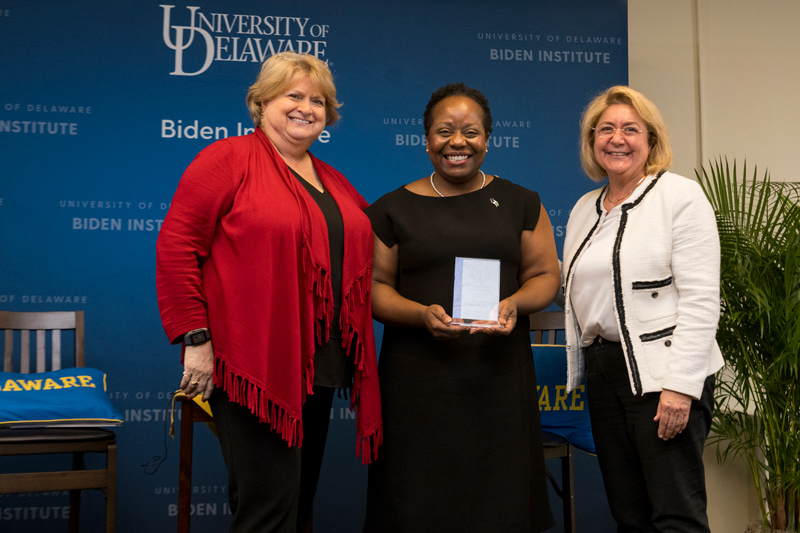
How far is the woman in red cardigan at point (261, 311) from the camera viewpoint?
1.70 metres

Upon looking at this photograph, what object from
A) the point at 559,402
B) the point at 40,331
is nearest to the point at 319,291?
Result: the point at 559,402

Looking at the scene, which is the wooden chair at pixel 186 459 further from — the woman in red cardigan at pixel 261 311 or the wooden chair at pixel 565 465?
the wooden chair at pixel 565 465

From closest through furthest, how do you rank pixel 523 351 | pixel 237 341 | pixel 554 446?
pixel 237 341
pixel 523 351
pixel 554 446

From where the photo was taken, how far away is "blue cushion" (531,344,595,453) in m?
2.74

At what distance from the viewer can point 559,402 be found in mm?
2824

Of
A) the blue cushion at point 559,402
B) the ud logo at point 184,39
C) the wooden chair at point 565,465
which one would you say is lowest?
the wooden chair at point 565,465

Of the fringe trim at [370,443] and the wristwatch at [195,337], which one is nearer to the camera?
the wristwatch at [195,337]

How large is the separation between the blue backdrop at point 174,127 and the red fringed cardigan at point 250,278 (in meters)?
1.83

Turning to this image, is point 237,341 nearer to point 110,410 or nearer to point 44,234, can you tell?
point 110,410

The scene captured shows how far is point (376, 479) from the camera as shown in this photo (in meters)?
2.01

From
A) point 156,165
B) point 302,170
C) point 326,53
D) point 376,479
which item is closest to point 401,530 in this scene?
point 376,479

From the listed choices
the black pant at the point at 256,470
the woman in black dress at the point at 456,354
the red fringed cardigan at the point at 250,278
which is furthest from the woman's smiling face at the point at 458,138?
the black pant at the point at 256,470

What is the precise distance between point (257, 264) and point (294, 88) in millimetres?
554

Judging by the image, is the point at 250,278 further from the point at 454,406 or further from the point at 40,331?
the point at 40,331
